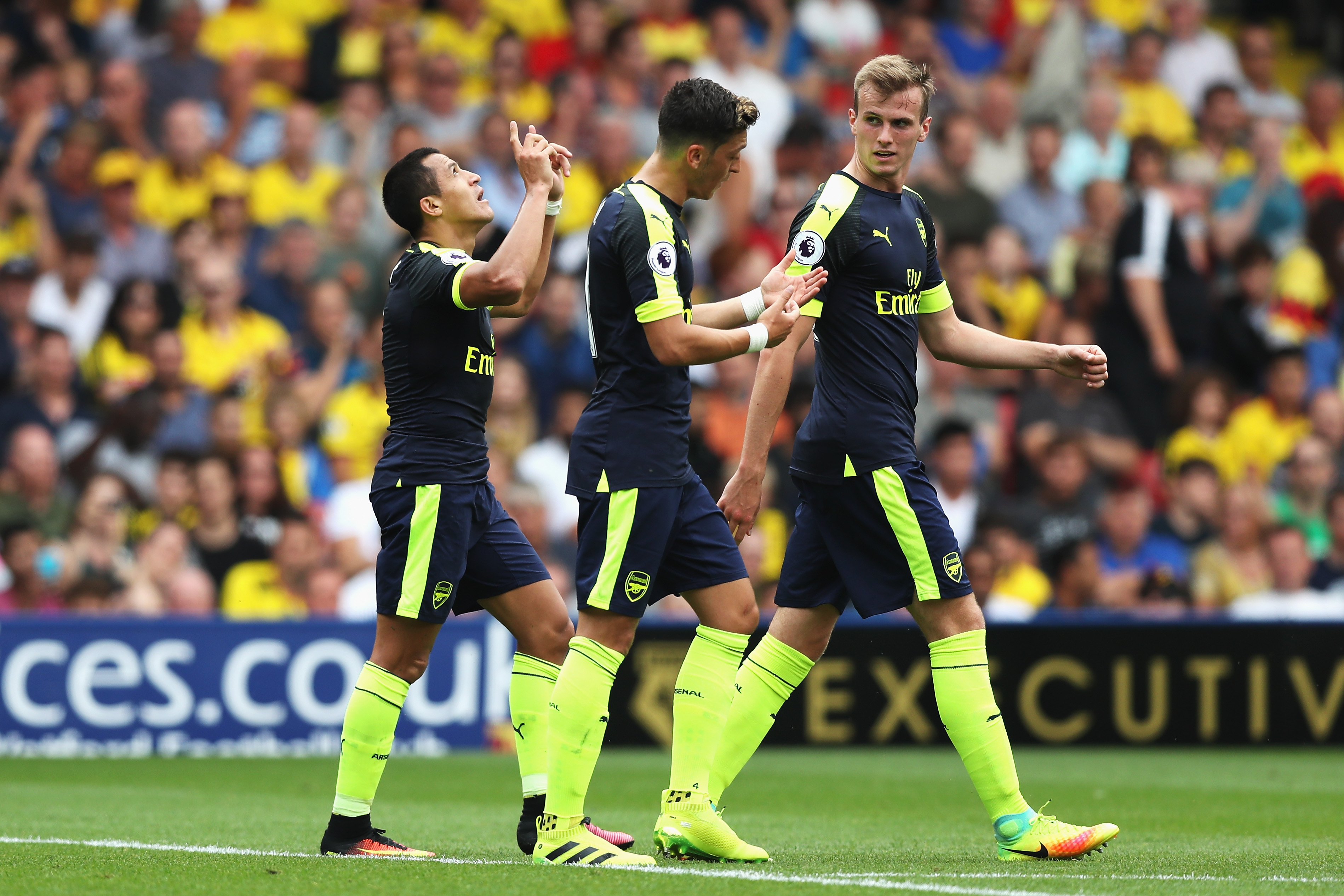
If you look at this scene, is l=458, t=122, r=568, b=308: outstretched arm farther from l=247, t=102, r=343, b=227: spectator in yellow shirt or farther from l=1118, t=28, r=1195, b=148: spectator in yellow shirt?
l=1118, t=28, r=1195, b=148: spectator in yellow shirt

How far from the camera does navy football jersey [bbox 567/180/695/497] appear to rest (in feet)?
18.7

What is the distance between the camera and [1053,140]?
15.0 m

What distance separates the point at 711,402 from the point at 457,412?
705cm

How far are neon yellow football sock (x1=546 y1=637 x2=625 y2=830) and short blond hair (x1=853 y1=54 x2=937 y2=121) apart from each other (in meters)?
2.08

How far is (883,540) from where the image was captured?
600 cm

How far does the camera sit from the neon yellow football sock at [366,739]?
5.89 metres

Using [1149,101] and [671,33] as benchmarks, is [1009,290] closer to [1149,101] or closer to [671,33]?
[1149,101]

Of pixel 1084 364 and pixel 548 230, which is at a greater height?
pixel 548 230

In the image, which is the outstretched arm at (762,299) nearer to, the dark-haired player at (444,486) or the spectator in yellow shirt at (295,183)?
the dark-haired player at (444,486)

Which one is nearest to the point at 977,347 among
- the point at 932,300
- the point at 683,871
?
the point at 932,300

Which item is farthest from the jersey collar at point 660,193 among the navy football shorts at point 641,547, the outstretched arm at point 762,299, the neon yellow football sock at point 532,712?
the neon yellow football sock at point 532,712

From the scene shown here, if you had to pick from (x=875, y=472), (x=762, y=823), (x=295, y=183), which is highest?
(x=295, y=183)

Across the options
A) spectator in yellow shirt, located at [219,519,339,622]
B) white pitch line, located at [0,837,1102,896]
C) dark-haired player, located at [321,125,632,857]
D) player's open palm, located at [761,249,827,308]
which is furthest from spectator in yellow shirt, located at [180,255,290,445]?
player's open palm, located at [761,249,827,308]

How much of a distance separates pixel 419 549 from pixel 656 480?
2.70 feet
